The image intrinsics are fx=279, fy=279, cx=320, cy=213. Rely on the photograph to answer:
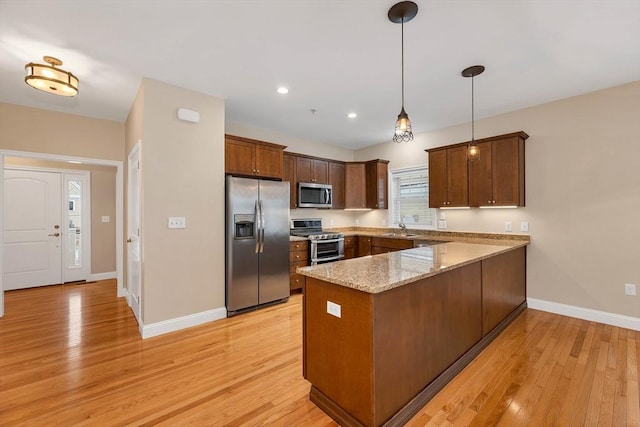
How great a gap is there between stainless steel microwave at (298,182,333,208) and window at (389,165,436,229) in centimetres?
130

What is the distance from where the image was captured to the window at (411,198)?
16.7 ft

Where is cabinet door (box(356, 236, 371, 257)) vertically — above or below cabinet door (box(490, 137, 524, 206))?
below

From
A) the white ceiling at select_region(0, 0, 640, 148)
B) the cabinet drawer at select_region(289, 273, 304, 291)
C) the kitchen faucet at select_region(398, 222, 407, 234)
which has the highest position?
the white ceiling at select_region(0, 0, 640, 148)

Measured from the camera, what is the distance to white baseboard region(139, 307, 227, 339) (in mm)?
2953

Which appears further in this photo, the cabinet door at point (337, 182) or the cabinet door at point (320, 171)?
the cabinet door at point (337, 182)

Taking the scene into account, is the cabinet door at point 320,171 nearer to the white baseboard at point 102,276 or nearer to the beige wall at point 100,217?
the beige wall at point 100,217

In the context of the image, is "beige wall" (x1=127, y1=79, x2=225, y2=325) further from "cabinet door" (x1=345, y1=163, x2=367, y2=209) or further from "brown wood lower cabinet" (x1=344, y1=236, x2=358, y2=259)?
"cabinet door" (x1=345, y1=163, x2=367, y2=209)

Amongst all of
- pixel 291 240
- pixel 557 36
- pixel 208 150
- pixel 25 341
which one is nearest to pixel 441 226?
pixel 291 240

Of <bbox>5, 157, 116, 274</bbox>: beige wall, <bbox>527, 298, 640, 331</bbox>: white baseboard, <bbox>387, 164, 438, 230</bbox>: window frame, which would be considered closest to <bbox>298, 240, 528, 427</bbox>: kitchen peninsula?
<bbox>527, 298, 640, 331</bbox>: white baseboard

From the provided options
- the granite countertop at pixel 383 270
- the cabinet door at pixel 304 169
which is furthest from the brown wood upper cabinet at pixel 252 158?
the granite countertop at pixel 383 270

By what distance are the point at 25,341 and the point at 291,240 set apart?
3137mm

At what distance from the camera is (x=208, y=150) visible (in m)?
3.40

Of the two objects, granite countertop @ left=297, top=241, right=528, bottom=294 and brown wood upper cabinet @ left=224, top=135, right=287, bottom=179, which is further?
brown wood upper cabinet @ left=224, top=135, right=287, bottom=179

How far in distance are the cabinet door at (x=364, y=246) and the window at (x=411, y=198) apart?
0.68 metres
